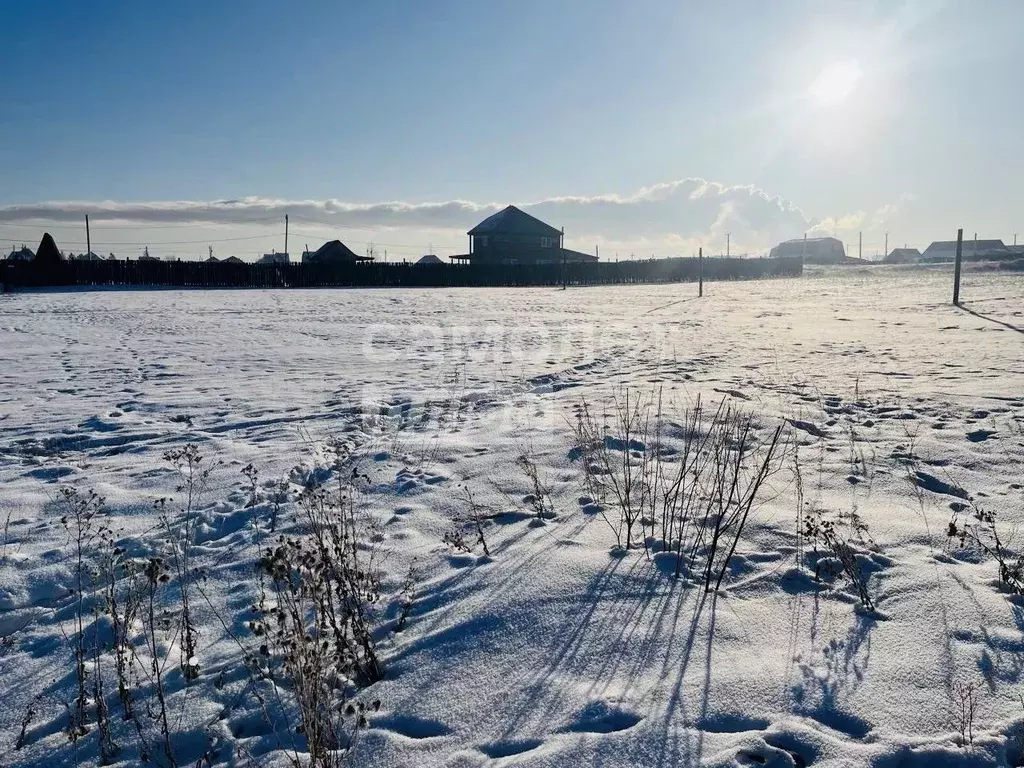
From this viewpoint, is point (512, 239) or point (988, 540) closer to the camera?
point (988, 540)

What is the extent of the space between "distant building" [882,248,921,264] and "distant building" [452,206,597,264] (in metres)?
69.7

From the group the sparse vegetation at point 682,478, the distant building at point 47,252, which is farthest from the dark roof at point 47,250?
the sparse vegetation at point 682,478

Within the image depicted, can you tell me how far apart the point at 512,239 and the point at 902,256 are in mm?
82351

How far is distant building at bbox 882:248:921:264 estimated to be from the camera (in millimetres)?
100606

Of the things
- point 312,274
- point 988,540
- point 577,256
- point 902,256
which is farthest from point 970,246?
point 988,540

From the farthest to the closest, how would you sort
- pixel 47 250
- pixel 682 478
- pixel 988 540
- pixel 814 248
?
pixel 814 248 < pixel 47 250 < pixel 682 478 < pixel 988 540

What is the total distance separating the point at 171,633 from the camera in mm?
2877

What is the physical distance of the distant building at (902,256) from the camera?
100606 millimetres

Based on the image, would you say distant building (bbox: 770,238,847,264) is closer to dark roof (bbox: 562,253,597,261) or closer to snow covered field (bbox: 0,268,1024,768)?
dark roof (bbox: 562,253,597,261)

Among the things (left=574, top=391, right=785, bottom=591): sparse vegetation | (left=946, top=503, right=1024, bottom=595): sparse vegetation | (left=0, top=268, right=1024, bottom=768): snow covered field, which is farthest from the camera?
(left=574, top=391, right=785, bottom=591): sparse vegetation

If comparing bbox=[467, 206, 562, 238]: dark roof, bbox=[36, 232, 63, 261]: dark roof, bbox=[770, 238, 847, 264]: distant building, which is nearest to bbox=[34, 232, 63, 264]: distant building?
bbox=[36, 232, 63, 261]: dark roof

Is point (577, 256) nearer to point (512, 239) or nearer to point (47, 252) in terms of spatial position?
point (512, 239)

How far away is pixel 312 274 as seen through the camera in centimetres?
3744

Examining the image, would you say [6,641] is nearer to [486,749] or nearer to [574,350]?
[486,749]
